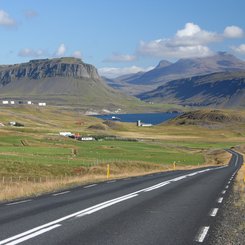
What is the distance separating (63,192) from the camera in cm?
2650

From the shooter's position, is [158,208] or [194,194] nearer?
[158,208]

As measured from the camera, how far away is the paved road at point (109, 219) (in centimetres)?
1303

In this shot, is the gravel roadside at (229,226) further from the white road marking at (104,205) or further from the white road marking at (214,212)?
the white road marking at (104,205)

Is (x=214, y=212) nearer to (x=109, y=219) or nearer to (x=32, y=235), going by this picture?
(x=109, y=219)

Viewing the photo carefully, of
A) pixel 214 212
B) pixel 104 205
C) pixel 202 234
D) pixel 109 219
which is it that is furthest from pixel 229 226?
pixel 104 205

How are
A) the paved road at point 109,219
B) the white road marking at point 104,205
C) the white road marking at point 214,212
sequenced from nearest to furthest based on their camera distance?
the paved road at point 109,219, the white road marking at point 104,205, the white road marking at point 214,212

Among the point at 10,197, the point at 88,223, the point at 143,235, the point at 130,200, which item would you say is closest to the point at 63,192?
the point at 10,197

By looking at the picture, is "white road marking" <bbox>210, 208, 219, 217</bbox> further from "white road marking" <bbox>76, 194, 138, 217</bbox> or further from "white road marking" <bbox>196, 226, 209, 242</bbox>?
"white road marking" <bbox>76, 194, 138, 217</bbox>

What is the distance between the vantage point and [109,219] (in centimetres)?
1631

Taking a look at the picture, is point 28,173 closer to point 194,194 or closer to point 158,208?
point 194,194

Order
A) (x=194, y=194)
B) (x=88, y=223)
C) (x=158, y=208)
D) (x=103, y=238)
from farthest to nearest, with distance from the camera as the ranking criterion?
(x=194, y=194) < (x=158, y=208) < (x=88, y=223) < (x=103, y=238)

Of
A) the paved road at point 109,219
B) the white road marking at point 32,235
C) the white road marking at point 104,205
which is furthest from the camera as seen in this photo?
the white road marking at point 104,205

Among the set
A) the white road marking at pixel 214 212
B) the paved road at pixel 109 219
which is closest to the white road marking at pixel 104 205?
the paved road at pixel 109 219

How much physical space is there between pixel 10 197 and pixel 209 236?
39.6ft
